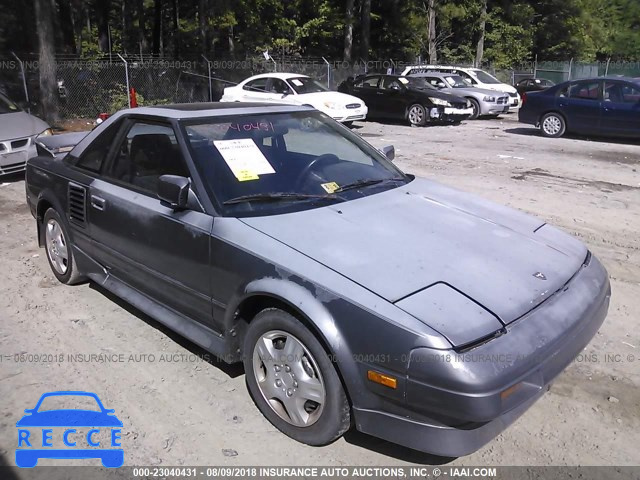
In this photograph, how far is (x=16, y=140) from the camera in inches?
355

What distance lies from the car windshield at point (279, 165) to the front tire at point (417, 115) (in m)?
13.7

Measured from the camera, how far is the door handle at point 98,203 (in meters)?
4.10

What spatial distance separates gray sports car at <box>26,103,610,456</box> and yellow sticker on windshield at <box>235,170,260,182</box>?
0.7 inches

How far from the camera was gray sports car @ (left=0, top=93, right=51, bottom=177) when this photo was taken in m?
8.94

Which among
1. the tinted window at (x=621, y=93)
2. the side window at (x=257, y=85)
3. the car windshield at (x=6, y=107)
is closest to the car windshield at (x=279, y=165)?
the car windshield at (x=6, y=107)

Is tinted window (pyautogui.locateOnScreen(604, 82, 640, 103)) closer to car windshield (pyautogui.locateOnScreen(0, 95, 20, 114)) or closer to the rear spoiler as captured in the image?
the rear spoiler

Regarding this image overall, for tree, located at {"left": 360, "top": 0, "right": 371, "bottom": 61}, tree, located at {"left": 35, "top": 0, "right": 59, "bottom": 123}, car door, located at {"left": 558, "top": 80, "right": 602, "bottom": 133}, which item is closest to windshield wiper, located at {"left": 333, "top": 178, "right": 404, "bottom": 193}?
car door, located at {"left": 558, "top": 80, "right": 602, "bottom": 133}

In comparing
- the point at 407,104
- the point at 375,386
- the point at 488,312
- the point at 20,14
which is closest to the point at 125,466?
the point at 375,386

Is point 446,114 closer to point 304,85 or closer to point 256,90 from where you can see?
point 304,85

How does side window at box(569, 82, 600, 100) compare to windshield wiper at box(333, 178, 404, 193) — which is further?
side window at box(569, 82, 600, 100)

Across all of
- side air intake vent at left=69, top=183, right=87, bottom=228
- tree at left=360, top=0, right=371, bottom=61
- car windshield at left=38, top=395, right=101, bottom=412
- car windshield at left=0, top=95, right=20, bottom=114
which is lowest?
car windshield at left=38, top=395, right=101, bottom=412

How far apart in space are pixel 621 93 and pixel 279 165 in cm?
1268

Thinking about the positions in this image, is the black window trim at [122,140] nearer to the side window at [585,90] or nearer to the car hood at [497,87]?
the side window at [585,90]

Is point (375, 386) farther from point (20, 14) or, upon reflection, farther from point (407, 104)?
point (20, 14)
